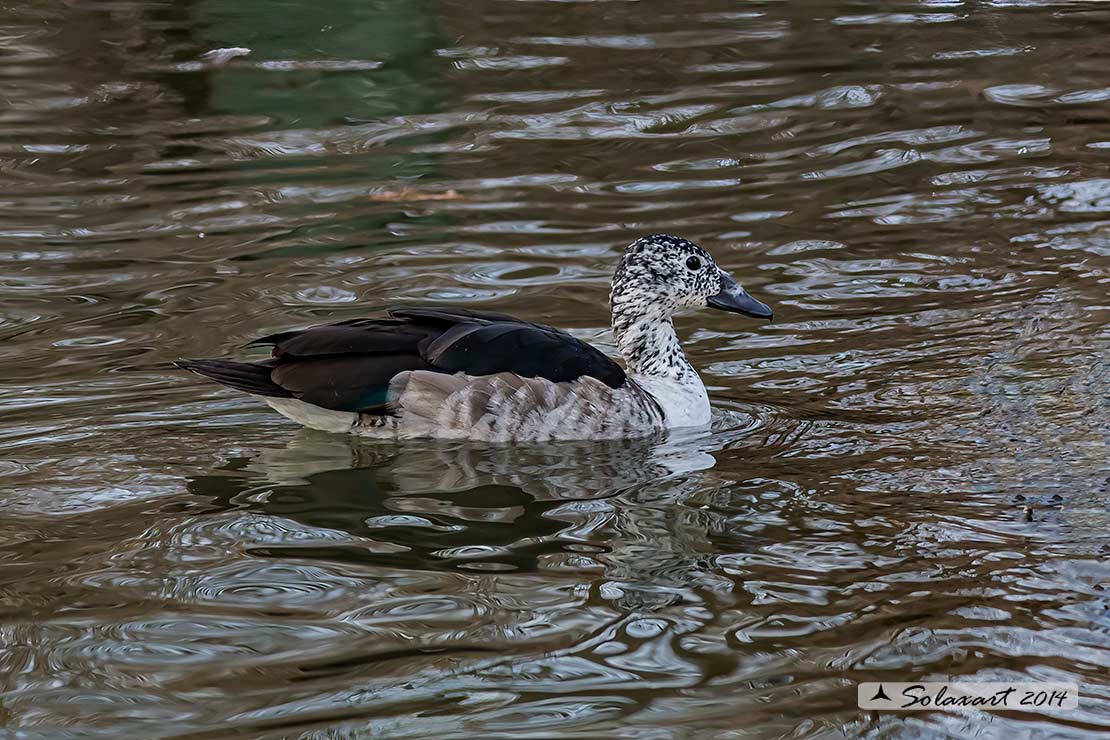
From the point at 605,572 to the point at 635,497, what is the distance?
35.9 inches

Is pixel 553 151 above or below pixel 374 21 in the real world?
below

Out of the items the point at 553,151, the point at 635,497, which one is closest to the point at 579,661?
the point at 635,497

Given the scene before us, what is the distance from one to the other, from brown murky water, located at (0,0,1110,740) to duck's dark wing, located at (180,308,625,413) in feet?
1.15

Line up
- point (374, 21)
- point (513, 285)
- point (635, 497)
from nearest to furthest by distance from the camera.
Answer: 1. point (635, 497)
2. point (513, 285)
3. point (374, 21)

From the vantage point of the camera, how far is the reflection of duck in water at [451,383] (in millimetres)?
7598

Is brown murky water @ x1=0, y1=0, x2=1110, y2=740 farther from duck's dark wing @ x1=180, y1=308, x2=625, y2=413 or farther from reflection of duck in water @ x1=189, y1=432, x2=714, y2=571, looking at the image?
duck's dark wing @ x1=180, y1=308, x2=625, y2=413

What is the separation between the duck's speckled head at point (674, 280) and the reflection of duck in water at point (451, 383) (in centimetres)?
56

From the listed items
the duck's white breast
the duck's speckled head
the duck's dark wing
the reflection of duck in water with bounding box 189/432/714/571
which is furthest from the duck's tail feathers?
the duck's speckled head

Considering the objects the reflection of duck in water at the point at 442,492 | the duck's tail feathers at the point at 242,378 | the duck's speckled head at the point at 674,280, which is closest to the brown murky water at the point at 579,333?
the reflection of duck in water at the point at 442,492

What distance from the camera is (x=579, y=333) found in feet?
30.9

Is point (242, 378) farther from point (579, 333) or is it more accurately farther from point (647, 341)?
point (579, 333)

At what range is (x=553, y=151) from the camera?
12.6 m

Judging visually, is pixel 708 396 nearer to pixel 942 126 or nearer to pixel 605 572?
pixel 605 572

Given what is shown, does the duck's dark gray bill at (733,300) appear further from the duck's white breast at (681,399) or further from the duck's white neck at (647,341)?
the duck's white breast at (681,399)
